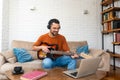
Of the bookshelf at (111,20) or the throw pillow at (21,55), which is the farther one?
the bookshelf at (111,20)

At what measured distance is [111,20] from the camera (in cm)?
403

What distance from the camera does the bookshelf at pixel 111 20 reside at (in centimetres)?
394

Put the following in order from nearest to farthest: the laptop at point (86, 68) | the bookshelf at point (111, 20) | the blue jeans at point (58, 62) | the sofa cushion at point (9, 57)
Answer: the laptop at point (86, 68), the blue jeans at point (58, 62), the sofa cushion at point (9, 57), the bookshelf at point (111, 20)

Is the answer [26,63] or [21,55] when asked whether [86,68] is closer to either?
[26,63]

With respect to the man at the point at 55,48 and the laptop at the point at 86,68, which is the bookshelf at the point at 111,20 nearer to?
the man at the point at 55,48

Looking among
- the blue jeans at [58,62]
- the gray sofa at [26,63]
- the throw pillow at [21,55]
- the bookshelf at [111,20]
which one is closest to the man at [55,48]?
the blue jeans at [58,62]

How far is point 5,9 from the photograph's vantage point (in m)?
3.61

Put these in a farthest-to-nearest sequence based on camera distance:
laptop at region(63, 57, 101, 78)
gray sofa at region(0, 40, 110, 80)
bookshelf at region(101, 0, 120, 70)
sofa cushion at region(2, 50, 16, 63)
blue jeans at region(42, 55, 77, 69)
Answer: bookshelf at region(101, 0, 120, 70) → sofa cushion at region(2, 50, 16, 63) → gray sofa at region(0, 40, 110, 80) → blue jeans at region(42, 55, 77, 69) → laptop at region(63, 57, 101, 78)

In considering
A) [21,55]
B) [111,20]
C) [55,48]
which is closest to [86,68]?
[55,48]

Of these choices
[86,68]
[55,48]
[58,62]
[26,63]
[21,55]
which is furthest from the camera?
[21,55]

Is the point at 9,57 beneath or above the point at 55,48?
beneath

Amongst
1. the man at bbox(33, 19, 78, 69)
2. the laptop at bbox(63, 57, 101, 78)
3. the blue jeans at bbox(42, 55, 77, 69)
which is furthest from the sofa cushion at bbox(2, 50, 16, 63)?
the laptop at bbox(63, 57, 101, 78)

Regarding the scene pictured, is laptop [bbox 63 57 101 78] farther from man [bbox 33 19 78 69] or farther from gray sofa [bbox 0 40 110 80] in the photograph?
gray sofa [bbox 0 40 110 80]

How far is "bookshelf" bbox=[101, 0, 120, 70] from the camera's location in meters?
3.94
